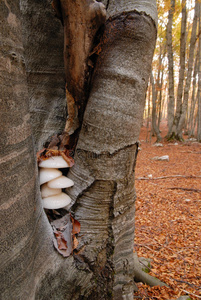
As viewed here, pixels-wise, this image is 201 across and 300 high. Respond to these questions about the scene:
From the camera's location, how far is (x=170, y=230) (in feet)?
9.75

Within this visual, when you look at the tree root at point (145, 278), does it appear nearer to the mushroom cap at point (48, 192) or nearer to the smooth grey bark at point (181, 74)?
the mushroom cap at point (48, 192)

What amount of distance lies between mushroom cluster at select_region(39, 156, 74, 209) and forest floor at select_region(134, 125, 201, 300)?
4.34 feet

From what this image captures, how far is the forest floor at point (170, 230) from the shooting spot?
1980mm

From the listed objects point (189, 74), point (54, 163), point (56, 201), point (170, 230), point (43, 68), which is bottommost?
point (170, 230)

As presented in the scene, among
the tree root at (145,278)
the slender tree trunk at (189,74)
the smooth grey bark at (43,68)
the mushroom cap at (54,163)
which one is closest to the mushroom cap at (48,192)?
the mushroom cap at (54,163)

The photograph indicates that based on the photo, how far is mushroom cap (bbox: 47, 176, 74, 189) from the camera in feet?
3.73

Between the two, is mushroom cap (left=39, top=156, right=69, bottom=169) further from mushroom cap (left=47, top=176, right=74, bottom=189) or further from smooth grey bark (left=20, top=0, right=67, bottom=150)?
smooth grey bark (left=20, top=0, right=67, bottom=150)

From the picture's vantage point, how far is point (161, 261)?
2346 mm

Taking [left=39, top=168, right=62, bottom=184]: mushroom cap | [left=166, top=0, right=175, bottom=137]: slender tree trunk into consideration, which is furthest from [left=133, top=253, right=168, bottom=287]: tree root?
[left=166, top=0, right=175, bottom=137]: slender tree trunk

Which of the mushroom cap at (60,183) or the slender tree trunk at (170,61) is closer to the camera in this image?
the mushroom cap at (60,183)

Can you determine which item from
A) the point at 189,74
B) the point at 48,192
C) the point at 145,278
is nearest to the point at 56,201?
the point at 48,192

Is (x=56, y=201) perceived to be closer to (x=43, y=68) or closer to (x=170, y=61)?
(x=43, y=68)

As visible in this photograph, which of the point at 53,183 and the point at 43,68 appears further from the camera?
the point at 43,68

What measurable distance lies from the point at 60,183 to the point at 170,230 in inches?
96.4
